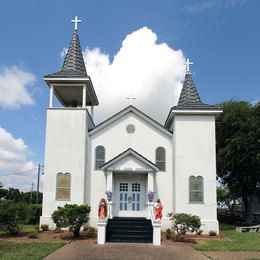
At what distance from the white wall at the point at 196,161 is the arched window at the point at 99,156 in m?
4.41

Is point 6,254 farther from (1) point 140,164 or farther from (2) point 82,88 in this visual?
(2) point 82,88

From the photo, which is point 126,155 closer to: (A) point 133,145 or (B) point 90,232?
(A) point 133,145

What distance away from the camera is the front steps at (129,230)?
20.2 meters

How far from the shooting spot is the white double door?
79.8 ft

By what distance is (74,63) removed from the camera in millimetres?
26578

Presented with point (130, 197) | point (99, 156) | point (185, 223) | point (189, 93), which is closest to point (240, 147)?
point (189, 93)

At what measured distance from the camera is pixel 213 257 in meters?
15.7

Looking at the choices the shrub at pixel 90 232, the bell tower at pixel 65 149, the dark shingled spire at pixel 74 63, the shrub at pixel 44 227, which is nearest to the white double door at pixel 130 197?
the shrub at pixel 90 232

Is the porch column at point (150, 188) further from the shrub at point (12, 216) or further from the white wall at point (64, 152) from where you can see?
the shrub at point (12, 216)

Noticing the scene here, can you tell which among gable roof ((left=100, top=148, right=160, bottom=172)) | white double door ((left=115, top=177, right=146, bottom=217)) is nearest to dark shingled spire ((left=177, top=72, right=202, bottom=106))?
gable roof ((left=100, top=148, right=160, bottom=172))

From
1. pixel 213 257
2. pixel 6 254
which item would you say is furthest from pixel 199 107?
pixel 6 254

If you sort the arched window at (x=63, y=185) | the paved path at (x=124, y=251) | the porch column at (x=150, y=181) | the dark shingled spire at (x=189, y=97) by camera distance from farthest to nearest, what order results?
1. the dark shingled spire at (x=189, y=97)
2. the arched window at (x=63, y=185)
3. the porch column at (x=150, y=181)
4. the paved path at (x=124, y=251)

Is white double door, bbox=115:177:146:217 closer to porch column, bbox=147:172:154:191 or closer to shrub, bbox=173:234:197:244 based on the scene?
porch column, bbox=147:172:154:191

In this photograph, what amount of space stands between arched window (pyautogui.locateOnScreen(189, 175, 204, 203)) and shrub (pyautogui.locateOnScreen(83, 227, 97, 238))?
5899mm
